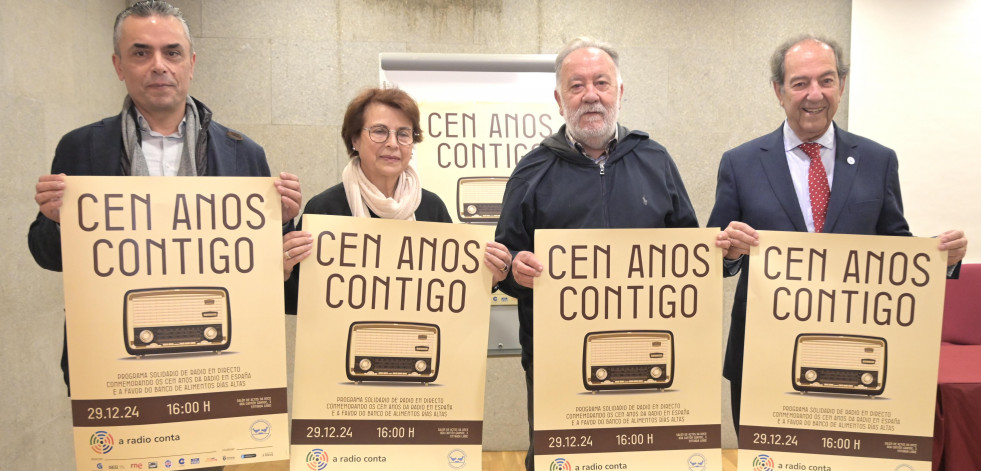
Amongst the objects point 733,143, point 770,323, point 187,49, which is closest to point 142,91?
point 187,49

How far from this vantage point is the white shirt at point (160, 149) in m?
2.04

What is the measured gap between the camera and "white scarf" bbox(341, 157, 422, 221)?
7.38 ft

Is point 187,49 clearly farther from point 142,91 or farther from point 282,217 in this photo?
point 282,217

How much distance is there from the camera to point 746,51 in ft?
14.4

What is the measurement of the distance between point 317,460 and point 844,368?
165 cm

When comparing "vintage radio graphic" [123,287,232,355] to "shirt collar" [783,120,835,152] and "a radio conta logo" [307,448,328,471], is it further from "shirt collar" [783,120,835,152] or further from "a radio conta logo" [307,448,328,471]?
"shirt collar" [783,120,835,152]

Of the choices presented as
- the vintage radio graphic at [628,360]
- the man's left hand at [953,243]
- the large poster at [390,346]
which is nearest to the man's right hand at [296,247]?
→ the large poster at [390,346]

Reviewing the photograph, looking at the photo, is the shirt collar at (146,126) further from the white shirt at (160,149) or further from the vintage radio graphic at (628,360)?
the vintage radio graphic at (628,360)

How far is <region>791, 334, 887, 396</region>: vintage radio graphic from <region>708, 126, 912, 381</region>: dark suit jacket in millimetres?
290

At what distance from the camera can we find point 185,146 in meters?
2.04

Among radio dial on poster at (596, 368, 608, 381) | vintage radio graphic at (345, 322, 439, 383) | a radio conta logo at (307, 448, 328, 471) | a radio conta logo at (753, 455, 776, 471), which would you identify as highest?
vintage radio graphic at (345, 322, 439, 383)

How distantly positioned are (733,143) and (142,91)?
12.0ft

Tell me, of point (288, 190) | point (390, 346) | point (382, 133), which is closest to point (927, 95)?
point (382, 133)

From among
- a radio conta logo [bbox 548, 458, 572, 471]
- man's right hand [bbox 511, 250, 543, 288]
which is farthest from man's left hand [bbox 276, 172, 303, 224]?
a radio conta logo [bbox 548, 458, 572, 471]
